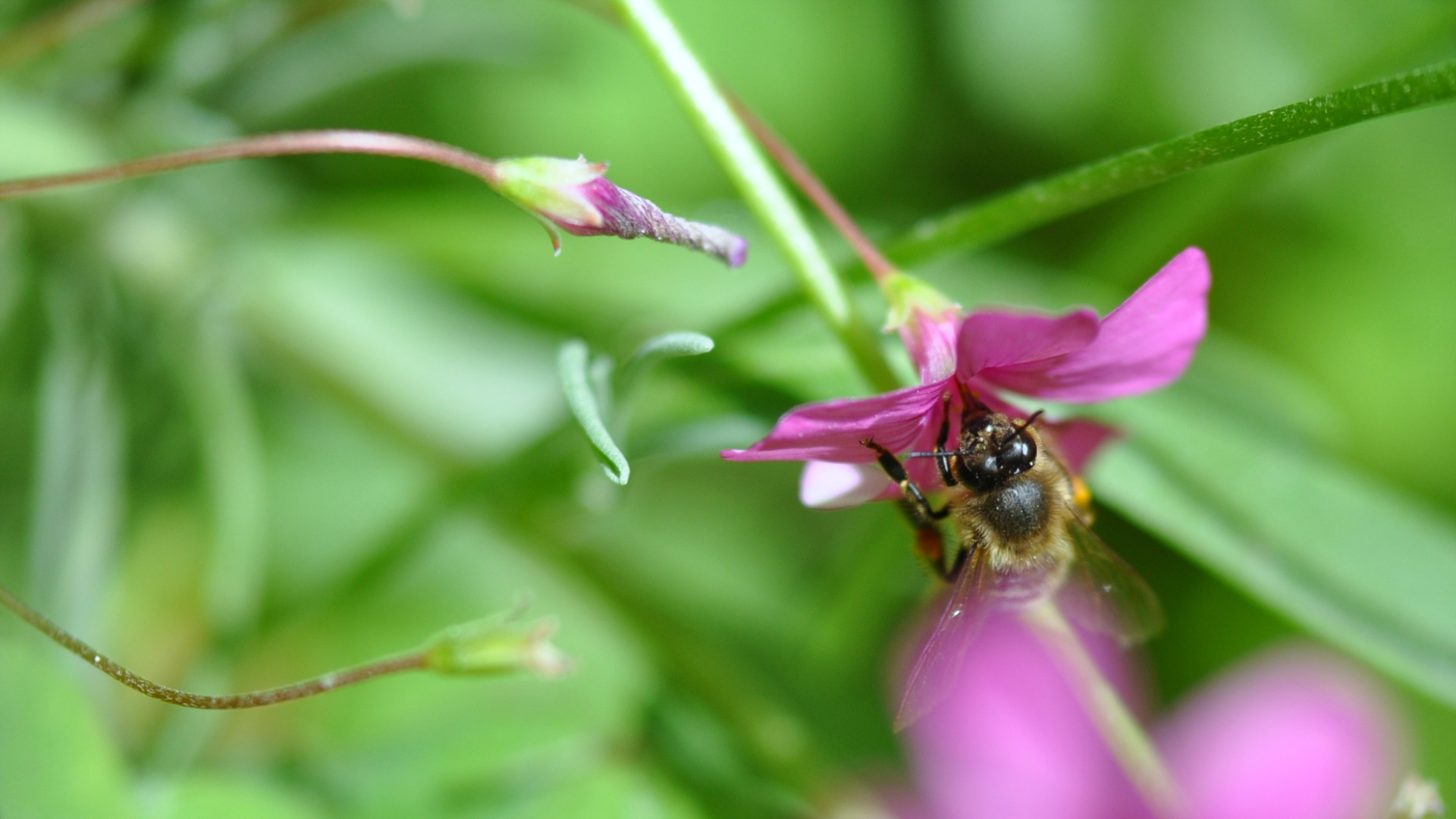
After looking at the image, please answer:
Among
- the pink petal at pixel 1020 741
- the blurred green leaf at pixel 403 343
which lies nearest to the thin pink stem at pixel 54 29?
the blurred green leaf at pixel 403 343

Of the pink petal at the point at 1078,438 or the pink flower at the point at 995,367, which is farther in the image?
the pink petal at the point at 1078,438

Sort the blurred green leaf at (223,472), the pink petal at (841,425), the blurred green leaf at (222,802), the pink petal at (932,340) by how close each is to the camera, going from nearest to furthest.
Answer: the pink petal at (841,425), the pink petal at (932,340), the blurred green leaf at (222,802), the blurred green leaf at (223,472)

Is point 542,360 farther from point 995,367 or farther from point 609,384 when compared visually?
point 995,367

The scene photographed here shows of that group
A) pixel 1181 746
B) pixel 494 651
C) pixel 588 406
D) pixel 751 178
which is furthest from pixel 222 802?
pixel 1181 746

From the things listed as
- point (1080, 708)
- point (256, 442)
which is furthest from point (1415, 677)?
point (256, 442)

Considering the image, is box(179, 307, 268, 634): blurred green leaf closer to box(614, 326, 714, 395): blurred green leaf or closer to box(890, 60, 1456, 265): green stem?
box(614, 326, 714, 395): blurred green leaf

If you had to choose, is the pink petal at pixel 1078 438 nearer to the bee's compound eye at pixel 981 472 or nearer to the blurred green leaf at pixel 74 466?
the bee's compound eye at pixel 981 472
